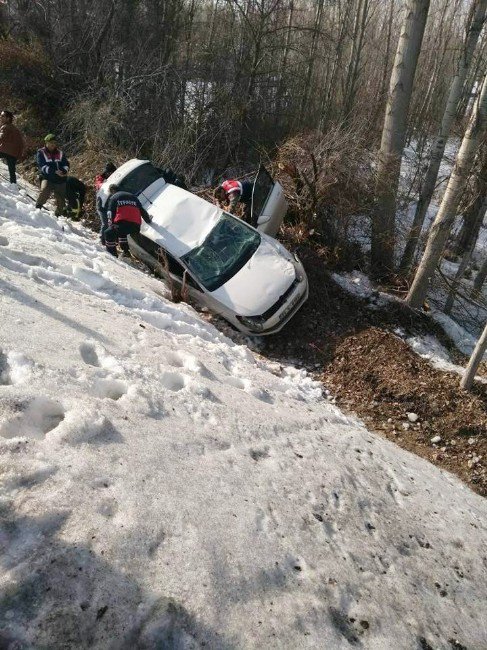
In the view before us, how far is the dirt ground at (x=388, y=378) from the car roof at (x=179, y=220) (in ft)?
6.77

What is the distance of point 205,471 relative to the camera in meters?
3.20

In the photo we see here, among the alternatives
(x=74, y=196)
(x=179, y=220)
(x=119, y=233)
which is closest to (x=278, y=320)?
(x=179, y=220)

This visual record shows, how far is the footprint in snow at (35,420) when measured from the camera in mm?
2770

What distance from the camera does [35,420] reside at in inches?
115

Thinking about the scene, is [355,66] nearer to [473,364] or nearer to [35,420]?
[473,364]

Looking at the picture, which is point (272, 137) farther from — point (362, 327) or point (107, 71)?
point (362, 327)

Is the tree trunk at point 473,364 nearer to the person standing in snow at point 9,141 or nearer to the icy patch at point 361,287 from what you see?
the icy patch at point 361,287

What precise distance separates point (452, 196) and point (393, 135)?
2800 millimetres

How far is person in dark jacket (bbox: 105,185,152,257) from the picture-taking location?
677 centimetres

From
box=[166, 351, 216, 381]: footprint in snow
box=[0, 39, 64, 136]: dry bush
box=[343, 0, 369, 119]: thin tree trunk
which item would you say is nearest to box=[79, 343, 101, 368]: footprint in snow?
box=[166, 351, 216, 381]: footprint in snow

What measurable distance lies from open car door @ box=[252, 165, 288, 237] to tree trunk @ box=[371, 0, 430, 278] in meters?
2.30

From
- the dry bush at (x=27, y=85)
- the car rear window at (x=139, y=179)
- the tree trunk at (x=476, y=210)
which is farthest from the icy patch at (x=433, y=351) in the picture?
the dry bush at (x=27, y=85)

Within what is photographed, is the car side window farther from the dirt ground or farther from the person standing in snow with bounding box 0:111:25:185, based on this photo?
the person standing in snow with bounding box 0:111:25:185

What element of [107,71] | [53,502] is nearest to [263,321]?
[53,502]
